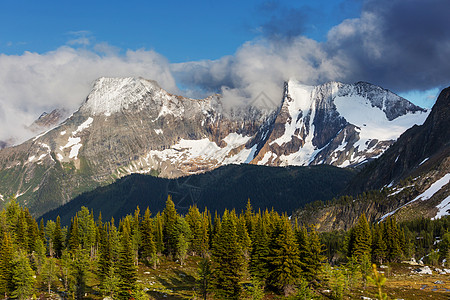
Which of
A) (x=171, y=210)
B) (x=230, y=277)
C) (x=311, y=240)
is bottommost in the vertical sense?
(x=230, y=277)

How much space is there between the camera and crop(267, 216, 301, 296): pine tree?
80.7m

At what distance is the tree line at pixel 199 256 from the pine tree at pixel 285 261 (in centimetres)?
17

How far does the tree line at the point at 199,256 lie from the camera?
81.8m

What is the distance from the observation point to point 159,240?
14662cm

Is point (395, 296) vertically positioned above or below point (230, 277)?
below

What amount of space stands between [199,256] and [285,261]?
8232 cm

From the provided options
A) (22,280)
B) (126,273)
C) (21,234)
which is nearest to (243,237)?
(126,273)

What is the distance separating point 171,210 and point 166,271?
3433cm

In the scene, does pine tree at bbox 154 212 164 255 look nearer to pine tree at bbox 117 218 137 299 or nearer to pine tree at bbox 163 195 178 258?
pine tree at bbox 163 195 178 258

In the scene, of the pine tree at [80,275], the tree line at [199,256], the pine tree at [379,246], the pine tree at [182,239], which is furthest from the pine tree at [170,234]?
the pine tree at [379,246]

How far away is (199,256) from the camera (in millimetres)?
158625

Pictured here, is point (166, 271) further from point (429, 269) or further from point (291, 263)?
point (429, 269)

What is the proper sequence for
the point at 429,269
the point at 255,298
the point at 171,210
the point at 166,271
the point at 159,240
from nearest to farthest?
the point at 255,298, the point at 429,269, the point at 166,271, the point at 159,240, the point at 171,210

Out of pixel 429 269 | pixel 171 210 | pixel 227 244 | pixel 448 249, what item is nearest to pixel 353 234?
pixel 429 269
